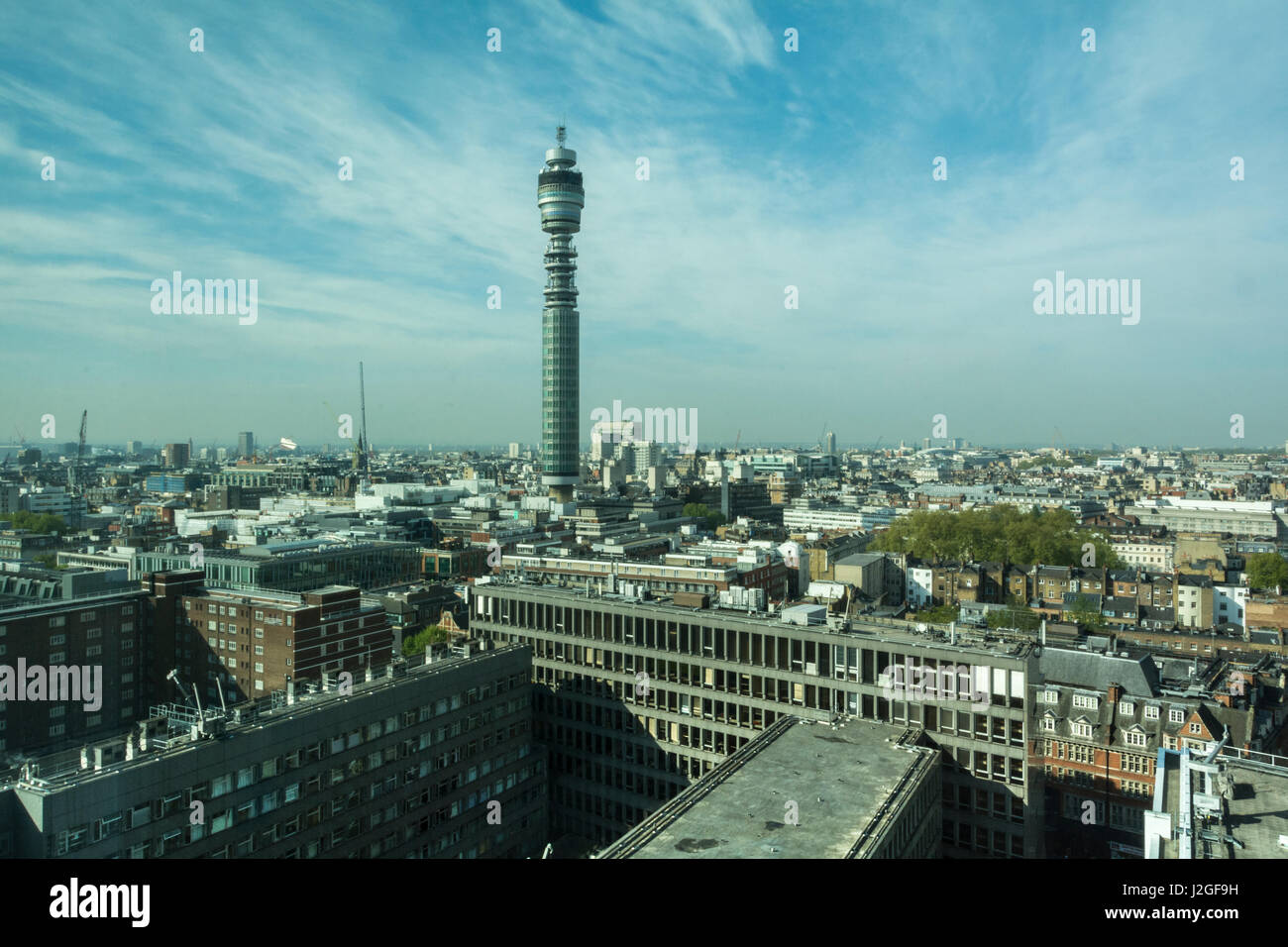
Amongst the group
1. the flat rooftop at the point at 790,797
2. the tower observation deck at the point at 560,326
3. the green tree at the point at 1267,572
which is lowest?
the green tree at the point at 1267,572

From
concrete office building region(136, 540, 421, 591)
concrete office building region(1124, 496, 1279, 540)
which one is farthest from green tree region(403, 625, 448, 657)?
concrete office building region(1124, 496, 1279, 540)

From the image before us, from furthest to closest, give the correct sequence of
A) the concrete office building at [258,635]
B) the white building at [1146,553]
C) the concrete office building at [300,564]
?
the white building at [1146,553] → the concrete office building at [300,564] → the concrete office building at [258,635]

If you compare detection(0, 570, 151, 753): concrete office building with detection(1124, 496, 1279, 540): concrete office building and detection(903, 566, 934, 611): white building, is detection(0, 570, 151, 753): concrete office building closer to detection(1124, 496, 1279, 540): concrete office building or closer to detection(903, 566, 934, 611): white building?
detection(903, 566, 934, 611): white building

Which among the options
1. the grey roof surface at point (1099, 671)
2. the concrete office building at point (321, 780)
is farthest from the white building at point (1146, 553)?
the concrete office building at point (321, 780)

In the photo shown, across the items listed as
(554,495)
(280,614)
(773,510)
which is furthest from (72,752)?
(773,510)

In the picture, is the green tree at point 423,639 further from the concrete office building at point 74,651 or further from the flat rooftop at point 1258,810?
the flat rooftop at point 1258,810
